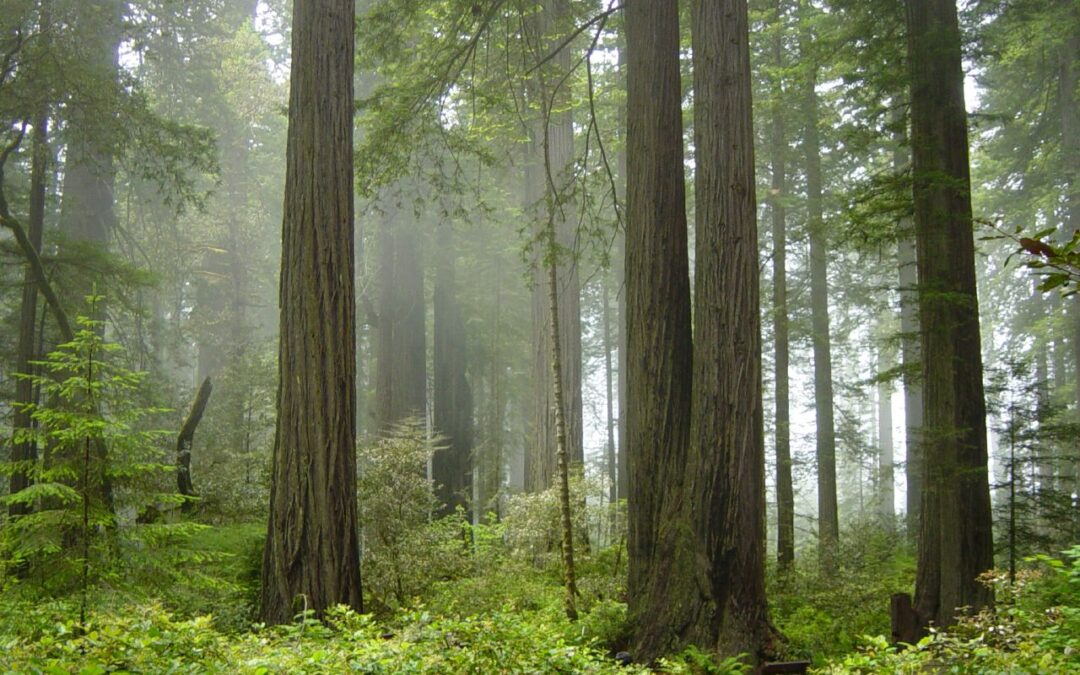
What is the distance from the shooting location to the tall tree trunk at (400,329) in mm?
21141

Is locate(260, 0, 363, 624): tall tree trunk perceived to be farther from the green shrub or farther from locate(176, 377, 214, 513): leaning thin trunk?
locate(176, 377, 214, 513): leaning thin trunk

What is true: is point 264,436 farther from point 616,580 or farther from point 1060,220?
point 1060,220

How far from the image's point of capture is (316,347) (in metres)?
8.23

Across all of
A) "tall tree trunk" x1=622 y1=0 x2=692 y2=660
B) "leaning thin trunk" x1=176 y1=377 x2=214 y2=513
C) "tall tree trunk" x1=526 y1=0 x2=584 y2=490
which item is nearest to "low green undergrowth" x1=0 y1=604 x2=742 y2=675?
"tall tree trunk" x1=622 y1=0 x2=692 y2=660

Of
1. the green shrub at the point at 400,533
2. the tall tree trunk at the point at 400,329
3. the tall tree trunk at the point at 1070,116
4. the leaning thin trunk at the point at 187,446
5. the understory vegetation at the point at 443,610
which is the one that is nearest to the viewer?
the understory vegetation at the point at 443,610

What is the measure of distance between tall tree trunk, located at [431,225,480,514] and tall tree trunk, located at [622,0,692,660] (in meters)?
11.2

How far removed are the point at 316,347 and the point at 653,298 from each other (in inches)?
137

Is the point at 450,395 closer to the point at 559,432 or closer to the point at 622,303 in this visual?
the point at 622,303

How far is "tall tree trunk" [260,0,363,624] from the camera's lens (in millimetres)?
7945

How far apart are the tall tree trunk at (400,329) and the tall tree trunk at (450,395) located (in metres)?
0.83

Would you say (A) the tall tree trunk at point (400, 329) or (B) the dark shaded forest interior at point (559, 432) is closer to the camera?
(B) the dark shaded forest interior at point (559, 432)

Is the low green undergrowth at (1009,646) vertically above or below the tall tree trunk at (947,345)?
below

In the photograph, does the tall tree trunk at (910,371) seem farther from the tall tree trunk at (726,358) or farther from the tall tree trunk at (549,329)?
the tall tree trunk at (549,329)

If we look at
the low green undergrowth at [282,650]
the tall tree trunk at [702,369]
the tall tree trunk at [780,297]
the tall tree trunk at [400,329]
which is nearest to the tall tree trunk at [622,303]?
the tall tree trunk at [780,297]
